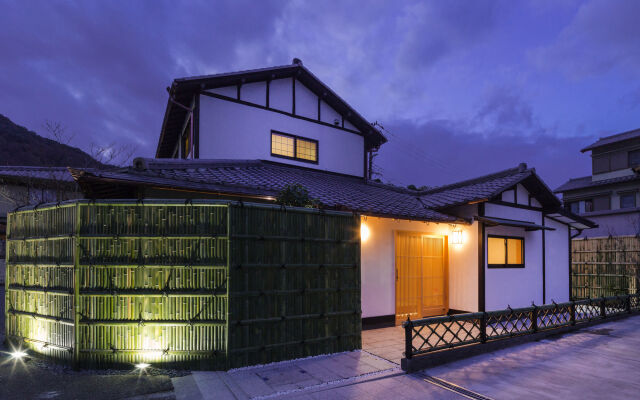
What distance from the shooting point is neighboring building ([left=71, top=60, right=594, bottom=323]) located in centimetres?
838

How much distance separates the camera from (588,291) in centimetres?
1431

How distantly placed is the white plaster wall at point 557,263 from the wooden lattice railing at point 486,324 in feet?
4.81

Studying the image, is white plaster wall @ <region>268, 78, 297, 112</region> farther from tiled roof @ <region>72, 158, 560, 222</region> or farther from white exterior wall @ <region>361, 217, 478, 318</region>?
white exterior wall @ <region>361, 217, 478, 318</region>

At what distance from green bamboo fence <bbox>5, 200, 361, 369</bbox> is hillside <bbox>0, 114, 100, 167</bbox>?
2368 cm

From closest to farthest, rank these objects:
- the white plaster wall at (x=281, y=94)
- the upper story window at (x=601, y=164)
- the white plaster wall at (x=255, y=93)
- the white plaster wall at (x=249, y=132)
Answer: the white plaster wall at (x=249, y=132) → the white plaster wall at (x=255, y=93) → the white plaster wall at (x=281, y=94) → the upper story window at (x=601, y=164)

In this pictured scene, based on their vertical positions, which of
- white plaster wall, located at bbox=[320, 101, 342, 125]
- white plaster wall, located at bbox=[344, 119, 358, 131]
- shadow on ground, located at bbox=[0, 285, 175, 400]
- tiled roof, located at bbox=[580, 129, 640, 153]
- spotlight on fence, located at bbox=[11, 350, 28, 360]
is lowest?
spotlight on fence, located at bbox=[11, 350, 28, 360]

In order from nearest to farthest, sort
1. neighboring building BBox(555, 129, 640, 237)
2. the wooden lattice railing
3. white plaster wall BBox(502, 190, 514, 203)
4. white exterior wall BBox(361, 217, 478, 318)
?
the wooden lattice railing < white exterior wall BBox(361, 217, 478, 318) < white plaster wall BBox(502, 190, 514, 203) < neighboring building BBox(555, 129, 640, 237)

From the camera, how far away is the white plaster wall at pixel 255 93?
11234 millimetres

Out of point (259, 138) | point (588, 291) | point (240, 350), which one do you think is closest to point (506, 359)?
point (240, 350)

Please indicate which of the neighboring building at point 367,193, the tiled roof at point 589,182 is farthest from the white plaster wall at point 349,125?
the tiled roof at point 589,182

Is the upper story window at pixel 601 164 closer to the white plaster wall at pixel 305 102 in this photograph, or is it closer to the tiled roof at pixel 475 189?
the tiled roof at pixel 475 189

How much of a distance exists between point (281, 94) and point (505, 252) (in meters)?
9.04

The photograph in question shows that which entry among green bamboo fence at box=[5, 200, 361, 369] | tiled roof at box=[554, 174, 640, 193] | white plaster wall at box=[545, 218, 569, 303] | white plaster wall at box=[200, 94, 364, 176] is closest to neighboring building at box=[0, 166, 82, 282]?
white plaster wall at box=[200, 94, 364, 176]

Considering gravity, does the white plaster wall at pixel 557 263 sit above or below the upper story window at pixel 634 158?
below
